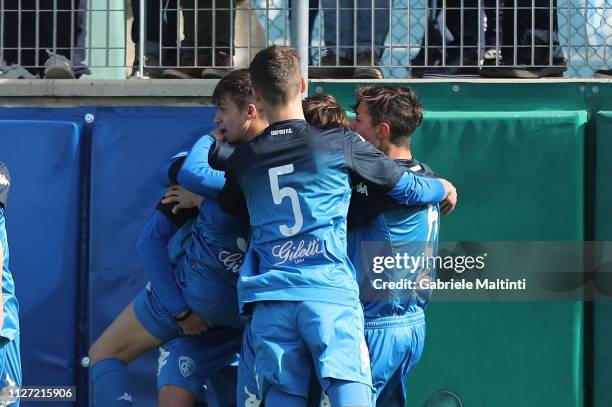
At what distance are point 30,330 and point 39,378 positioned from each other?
0.28 metres

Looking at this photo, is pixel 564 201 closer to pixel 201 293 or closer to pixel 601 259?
pixel 601 259

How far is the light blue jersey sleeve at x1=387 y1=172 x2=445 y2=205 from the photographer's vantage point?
467 centimetres

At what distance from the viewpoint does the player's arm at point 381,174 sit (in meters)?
4.49

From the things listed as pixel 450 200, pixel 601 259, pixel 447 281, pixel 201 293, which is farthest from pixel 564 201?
pixel 201 293

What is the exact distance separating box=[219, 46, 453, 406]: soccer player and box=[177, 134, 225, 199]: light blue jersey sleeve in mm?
290

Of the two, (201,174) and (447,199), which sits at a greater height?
(201,174)

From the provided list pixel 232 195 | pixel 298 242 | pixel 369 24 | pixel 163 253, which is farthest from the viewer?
pixel 369 24

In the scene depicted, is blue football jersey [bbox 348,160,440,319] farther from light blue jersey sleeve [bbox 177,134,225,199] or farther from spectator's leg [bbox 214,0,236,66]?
spectator's leg [bbox 214,0,236,66]

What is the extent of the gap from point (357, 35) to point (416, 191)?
192 centimetres

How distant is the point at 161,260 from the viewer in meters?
5.36

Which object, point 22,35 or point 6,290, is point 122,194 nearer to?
point 22,35

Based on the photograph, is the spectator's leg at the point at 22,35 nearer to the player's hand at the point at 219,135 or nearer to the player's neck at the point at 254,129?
the player's hand at the point at 219,135

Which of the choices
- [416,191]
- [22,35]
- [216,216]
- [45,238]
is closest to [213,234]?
[216,216]

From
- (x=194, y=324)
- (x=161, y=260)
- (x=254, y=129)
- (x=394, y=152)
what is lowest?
(x=194, y=324)
